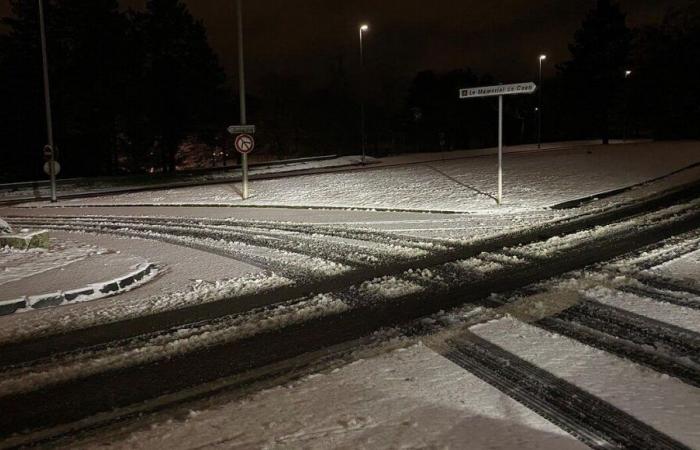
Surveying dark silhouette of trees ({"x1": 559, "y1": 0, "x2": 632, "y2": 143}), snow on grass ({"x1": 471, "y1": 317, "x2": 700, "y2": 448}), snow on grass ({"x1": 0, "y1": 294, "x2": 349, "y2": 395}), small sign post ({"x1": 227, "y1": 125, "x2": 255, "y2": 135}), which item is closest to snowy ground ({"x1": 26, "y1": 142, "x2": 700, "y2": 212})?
small sign post ({"x1": 227, "y1": 125, "x2": 255, "y2": 135})

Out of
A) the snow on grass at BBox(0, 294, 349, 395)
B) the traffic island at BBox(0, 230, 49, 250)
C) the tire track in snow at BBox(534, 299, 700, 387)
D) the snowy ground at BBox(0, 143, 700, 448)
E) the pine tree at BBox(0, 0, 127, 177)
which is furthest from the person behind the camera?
the pine tree at BBox(0, 0, 127, 177)

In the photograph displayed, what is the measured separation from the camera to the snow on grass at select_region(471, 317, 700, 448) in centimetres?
425

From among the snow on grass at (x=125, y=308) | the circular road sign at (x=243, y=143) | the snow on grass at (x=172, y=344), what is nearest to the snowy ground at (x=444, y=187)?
the circular road sign at (x=243, y=143)

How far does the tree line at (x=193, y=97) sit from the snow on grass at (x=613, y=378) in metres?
33.1

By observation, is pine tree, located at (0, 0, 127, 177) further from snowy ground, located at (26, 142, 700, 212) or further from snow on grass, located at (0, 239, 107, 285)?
snow on grass, located at (0, 239, 107, 285)

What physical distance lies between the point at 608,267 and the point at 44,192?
28715mm

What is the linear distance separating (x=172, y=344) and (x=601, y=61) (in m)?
50.5

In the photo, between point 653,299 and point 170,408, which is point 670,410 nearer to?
point 653,299

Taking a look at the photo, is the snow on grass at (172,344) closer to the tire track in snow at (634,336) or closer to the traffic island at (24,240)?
the tire track in snow at (634,336)

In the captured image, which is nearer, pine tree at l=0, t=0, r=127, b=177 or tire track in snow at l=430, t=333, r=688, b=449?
tire track in snow at l=430, t=333, r=688, b=449

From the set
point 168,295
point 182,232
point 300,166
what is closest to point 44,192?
point 300,166

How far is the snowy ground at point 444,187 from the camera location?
61.5 ft

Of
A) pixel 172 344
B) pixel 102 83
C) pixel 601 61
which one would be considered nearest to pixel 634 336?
pixel 172 344

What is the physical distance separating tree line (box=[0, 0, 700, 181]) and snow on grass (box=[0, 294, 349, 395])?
104ft
